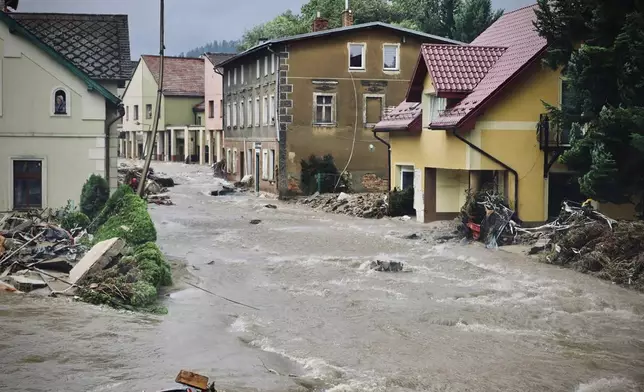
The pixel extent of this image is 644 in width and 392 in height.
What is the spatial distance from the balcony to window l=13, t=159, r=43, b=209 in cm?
1489

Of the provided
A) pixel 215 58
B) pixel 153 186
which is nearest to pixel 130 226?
pixel 153 186

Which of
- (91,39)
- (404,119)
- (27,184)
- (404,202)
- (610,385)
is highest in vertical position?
(91,39)

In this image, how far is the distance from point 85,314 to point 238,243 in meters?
11.9

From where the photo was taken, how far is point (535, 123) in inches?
1021

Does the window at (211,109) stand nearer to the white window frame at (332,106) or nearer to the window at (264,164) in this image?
the window at (264,164)

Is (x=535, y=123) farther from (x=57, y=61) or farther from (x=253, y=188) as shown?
(x=253, y=188)

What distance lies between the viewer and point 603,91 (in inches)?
849

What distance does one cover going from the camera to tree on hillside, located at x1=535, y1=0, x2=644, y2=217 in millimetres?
20062

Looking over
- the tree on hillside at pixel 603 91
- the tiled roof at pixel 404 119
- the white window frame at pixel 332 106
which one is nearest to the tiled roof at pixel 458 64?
the tiled roof at pixel 404 119

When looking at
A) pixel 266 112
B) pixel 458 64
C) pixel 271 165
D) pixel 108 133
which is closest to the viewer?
pixel 108 133

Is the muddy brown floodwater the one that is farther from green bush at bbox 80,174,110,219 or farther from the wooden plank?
green bush at bbox 80,174,110,219

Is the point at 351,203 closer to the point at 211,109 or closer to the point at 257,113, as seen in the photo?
the point at 257,113

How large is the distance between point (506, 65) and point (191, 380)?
754 inches

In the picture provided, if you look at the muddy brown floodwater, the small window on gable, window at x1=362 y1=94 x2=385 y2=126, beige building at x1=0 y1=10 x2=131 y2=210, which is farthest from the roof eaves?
window at x1=362 y1=94 x2=385 y2=126
